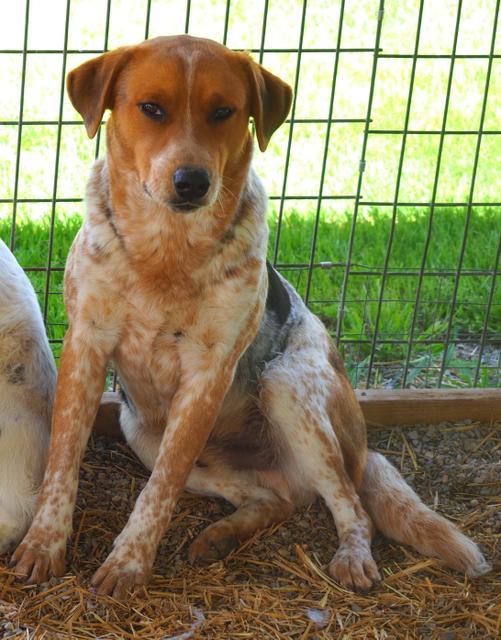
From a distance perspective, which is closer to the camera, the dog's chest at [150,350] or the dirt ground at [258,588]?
the dirt ground at [258,588]

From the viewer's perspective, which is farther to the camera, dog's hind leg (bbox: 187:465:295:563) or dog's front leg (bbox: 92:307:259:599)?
dog's hind leg (bbox: 187:465:295:563)

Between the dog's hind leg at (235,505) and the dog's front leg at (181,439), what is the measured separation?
0.84ft

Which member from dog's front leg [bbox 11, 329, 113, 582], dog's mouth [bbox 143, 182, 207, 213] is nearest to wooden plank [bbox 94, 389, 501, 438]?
dog's front leg [bbox 11, 329, 113, 582]

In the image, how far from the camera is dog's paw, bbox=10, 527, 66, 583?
3.31m

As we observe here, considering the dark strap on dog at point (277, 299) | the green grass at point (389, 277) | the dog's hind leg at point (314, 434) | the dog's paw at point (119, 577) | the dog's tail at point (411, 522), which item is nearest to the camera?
the dog's paw at point (119, 577)

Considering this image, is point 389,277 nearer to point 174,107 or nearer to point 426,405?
point 426,405

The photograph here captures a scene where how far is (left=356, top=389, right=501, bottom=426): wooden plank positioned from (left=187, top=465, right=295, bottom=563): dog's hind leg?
81 cm

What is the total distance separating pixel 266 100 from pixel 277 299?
83 cm

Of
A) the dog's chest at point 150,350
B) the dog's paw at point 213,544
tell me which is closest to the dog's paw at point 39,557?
the dog's paw at point 213,544

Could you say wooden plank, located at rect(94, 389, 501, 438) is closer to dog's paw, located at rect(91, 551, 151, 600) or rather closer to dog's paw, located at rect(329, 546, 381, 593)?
dog's paw, located at rect(329, 546, 381, 593)

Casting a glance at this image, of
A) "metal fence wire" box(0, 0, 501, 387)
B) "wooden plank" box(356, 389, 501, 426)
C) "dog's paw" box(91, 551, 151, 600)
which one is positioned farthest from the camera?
"metal fence wire" box(0, 0, 501, 387)

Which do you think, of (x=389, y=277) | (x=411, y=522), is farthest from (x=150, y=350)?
(x=389, y=277)

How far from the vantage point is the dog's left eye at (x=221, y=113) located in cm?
320

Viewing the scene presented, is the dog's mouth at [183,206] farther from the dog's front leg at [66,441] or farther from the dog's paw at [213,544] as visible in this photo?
the dog's paw at [213,544]
